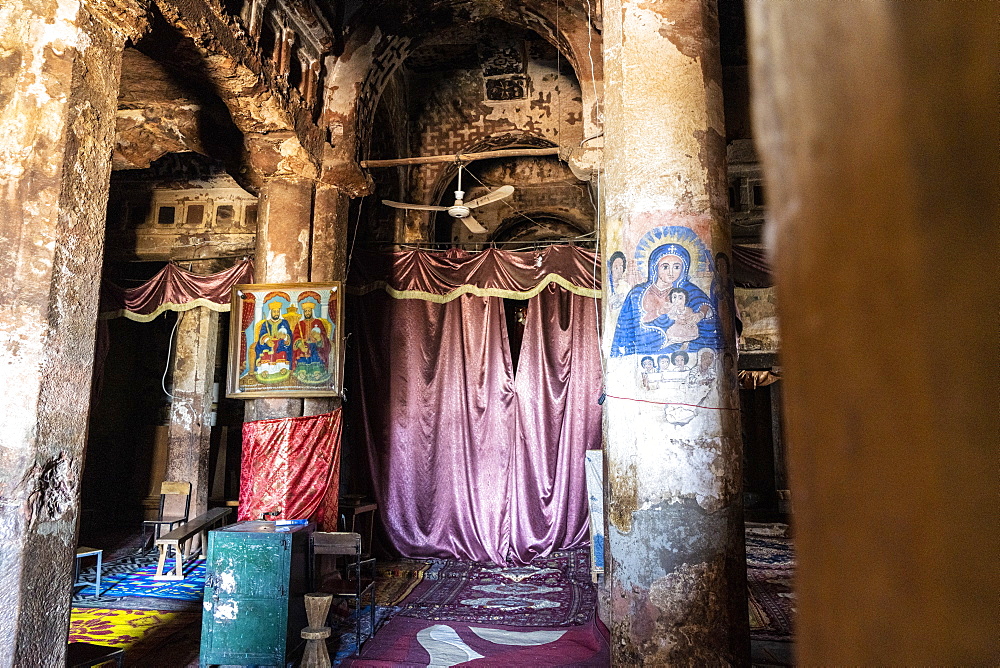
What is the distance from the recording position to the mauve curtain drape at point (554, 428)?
7.83 m

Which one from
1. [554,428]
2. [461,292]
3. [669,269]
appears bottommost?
[554,428]

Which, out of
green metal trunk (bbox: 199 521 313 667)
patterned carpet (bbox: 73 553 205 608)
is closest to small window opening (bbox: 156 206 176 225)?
patterned carpet (bbox: 73 553 205 608)

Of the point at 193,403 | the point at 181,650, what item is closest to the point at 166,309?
the point at 193,403

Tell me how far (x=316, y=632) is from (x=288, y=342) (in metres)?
2.83

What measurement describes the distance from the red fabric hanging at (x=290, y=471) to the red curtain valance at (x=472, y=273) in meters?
2.18

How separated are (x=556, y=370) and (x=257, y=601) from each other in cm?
465

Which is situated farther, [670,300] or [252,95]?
[252,95]

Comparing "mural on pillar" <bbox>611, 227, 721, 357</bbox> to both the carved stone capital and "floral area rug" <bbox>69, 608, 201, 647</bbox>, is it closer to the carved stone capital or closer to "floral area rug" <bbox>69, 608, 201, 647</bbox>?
the carved stone capital

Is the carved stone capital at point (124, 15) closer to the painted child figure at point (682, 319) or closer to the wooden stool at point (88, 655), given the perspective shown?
the wooden stool at point (88, 655)

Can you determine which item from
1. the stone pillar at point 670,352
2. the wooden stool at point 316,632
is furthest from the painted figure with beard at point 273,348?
the stone pillar at point 670,352

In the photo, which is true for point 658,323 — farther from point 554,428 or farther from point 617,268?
point 554,428

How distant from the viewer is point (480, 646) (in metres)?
4.79

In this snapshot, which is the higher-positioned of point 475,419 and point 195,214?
point 195,214

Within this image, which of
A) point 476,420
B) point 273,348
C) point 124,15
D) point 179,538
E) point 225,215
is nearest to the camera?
point 124,15
